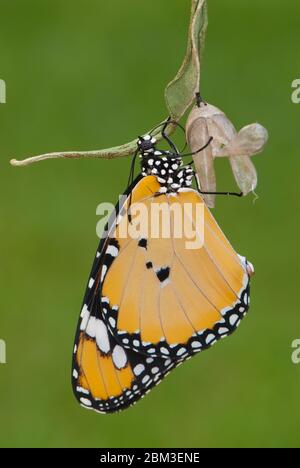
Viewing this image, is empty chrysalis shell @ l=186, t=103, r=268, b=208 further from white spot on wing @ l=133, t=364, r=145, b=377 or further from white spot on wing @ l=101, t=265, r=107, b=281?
white spot on wing @ l=133, t=364, r=145, b=377

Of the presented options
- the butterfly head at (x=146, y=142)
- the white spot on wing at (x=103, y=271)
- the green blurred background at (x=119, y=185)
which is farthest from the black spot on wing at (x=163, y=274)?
the green blurred background at (x=119, y=185)

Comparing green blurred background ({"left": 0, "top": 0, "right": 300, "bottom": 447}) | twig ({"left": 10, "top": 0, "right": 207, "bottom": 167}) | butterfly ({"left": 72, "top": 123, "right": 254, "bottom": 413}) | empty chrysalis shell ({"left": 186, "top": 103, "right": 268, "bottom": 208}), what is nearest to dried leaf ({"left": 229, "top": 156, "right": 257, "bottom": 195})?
empty chrysalis shell ({"left": 186, "top": 103, "right": 268, "bottom": 208})

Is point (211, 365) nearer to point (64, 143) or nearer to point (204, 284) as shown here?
point (64, 143)

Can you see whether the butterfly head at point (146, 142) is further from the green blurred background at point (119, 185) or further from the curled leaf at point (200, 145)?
the green blurred background at point (119, 185)

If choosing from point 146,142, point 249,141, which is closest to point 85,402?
point 146,142

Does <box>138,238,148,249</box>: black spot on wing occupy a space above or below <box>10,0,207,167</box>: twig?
above

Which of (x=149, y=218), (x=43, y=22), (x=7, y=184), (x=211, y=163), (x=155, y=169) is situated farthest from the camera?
(x=43, y=22)

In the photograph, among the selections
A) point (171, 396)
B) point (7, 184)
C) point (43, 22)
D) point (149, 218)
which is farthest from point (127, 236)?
point (43, 22)
